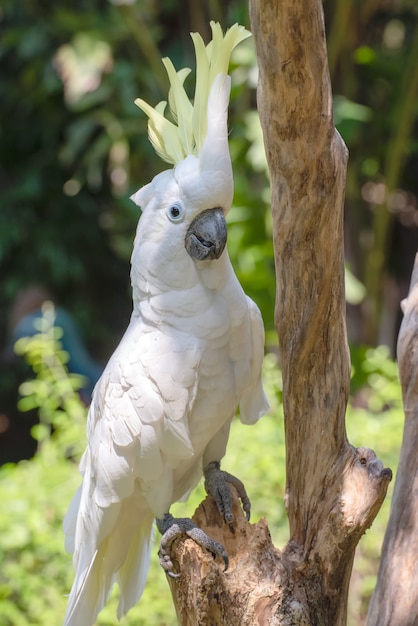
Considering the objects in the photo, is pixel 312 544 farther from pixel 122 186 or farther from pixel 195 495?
pixel 122 186

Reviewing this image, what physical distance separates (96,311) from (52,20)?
71.2 inches

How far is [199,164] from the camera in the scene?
1390mm

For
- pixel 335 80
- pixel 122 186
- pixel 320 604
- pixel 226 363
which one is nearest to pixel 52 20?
pixel 122 186

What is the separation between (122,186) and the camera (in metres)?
5.02

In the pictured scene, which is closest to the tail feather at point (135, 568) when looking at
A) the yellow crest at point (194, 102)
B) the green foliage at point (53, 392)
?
the yellow crest at point (194, 102)

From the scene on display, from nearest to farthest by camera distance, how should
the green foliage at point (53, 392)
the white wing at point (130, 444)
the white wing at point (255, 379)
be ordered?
the white wing at point (130, 444) → the white wing at point (255, 379) → the green foliage at point (53, 392)

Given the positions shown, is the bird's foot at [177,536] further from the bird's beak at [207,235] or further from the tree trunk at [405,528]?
Result: the bird's beak at [207,235]

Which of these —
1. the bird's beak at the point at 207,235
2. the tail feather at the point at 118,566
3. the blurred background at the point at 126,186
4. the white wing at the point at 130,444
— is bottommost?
the tail feather at the point at 118,566

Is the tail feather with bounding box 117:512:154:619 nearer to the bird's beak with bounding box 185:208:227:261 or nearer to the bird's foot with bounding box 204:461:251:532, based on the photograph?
the bird's foot with bounding box 204:461:251:532

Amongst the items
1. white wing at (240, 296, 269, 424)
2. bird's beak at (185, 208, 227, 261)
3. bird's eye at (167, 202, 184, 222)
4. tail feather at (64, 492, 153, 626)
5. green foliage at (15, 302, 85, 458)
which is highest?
green foliage at (15, 302, 85, 458)

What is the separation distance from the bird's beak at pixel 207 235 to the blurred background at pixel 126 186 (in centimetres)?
127

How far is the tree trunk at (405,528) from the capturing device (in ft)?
4.82

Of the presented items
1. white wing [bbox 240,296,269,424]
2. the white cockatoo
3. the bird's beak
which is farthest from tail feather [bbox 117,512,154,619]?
the bird's beak

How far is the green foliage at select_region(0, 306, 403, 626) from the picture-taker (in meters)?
2.31
